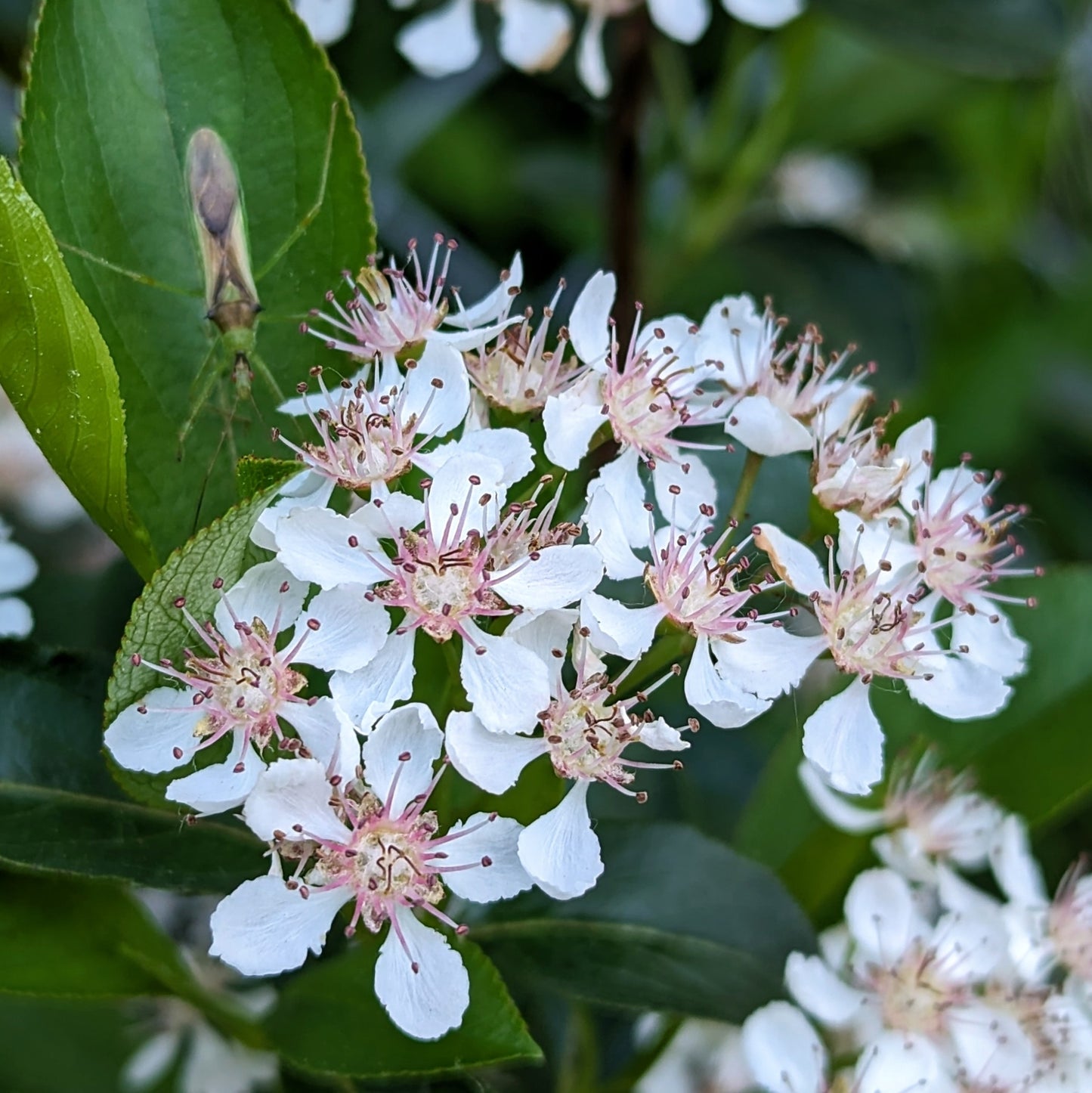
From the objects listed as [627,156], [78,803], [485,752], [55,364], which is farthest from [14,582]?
[627,156]

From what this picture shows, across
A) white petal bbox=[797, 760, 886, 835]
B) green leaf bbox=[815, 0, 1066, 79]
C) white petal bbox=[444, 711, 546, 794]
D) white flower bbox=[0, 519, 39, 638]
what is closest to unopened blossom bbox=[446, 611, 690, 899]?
white petal bbox=[444, 711, 546, 794]

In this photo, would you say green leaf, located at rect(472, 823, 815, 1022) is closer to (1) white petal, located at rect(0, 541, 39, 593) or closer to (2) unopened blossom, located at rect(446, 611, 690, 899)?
(2) unopened blossom, located at rect(446, 611, 690, 899)

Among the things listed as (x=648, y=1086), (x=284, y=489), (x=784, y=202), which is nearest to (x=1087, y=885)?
(x=648, y=1086)

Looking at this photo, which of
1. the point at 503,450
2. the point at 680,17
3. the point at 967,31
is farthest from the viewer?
the point at 967,31

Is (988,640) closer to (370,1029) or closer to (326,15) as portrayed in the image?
(370,1029)

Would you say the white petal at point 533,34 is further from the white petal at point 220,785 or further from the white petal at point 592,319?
the white petal at point 220,785

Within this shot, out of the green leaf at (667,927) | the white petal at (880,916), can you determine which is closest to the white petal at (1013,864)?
the white petal at (880,916)
